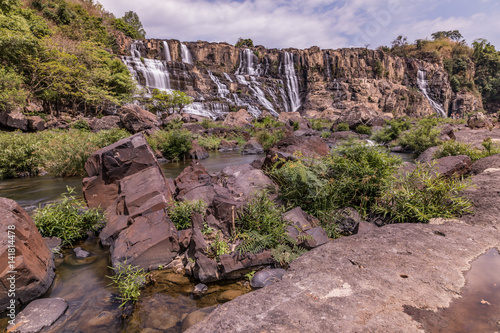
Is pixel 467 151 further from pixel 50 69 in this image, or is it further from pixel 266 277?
pixel 50 69

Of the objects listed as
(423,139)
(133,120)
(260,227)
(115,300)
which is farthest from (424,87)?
(115,300)

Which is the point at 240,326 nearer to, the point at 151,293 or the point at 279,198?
the point at 151,293

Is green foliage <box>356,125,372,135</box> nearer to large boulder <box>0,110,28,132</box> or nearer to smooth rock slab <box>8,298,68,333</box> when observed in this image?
smooth rock slab <box>8,298,68,333</box>

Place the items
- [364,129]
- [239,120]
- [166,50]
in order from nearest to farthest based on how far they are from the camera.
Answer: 1. [364,129]
2. [239,120]
3. [166,50]

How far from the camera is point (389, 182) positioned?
16.4ft

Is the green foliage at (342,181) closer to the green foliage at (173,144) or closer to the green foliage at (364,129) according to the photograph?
the green foliage at (173,144)

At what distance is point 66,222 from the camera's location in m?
4.71

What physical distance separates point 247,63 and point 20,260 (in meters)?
52.3

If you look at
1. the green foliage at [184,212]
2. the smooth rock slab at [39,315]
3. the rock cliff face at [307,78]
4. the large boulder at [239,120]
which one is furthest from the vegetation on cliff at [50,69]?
the smooth rock slab at [39,315]

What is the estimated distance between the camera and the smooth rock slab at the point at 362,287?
198cm

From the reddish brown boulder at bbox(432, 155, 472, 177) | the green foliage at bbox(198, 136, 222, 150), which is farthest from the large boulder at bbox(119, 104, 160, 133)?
the reddish brown boulder at bbox(432, 155, 472, 177)

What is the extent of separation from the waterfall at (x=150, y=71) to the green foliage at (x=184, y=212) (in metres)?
29.4

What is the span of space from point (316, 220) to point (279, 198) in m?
0.95

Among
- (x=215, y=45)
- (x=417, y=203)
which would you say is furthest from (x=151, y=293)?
(x=215, y=45)
